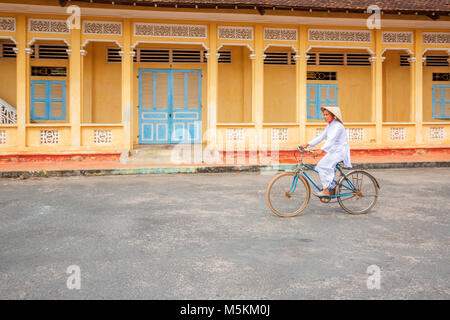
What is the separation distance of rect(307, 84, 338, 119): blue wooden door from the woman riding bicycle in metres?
9.95

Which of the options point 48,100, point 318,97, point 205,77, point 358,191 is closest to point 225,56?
point 205,77

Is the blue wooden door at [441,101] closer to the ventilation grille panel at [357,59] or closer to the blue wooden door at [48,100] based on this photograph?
the ventilation grille panel at [357,59]

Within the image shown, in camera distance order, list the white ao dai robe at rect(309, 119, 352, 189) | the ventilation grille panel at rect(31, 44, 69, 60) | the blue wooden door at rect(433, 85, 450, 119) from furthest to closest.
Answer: the blue wooden door at rect(433, 85, 450, 119) → the ventilation grille panel at rect(31, 44, 69, 60) → the white ao dai robe at rect(309, 119, 352, 189)

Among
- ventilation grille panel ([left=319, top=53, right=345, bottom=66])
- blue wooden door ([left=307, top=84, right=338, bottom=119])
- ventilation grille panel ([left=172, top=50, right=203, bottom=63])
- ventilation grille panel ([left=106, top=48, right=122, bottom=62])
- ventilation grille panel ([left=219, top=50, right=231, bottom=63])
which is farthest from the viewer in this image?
ventilation grille panel ([left=319, top=53, right=345, bottom=66])

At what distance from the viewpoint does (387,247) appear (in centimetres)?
451

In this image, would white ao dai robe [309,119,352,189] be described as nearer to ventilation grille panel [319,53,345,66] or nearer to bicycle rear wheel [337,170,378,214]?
bicycle rear wheel [337,170,378,214]

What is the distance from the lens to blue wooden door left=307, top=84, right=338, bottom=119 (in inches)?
640

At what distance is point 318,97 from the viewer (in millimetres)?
16391

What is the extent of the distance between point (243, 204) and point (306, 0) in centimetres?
938

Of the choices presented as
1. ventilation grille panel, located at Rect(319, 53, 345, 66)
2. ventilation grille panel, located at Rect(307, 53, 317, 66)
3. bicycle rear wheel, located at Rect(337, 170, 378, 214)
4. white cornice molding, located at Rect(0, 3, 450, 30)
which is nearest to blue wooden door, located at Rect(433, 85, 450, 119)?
white cornice molding, located at Rect(0, 3, 450, 30)

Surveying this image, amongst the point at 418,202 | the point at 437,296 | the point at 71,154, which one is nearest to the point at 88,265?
the point at 437,296

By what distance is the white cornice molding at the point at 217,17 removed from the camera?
12750 mm

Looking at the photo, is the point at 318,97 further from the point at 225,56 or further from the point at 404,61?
the point at 404,61

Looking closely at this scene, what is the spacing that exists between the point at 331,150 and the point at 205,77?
1026 centimetres
